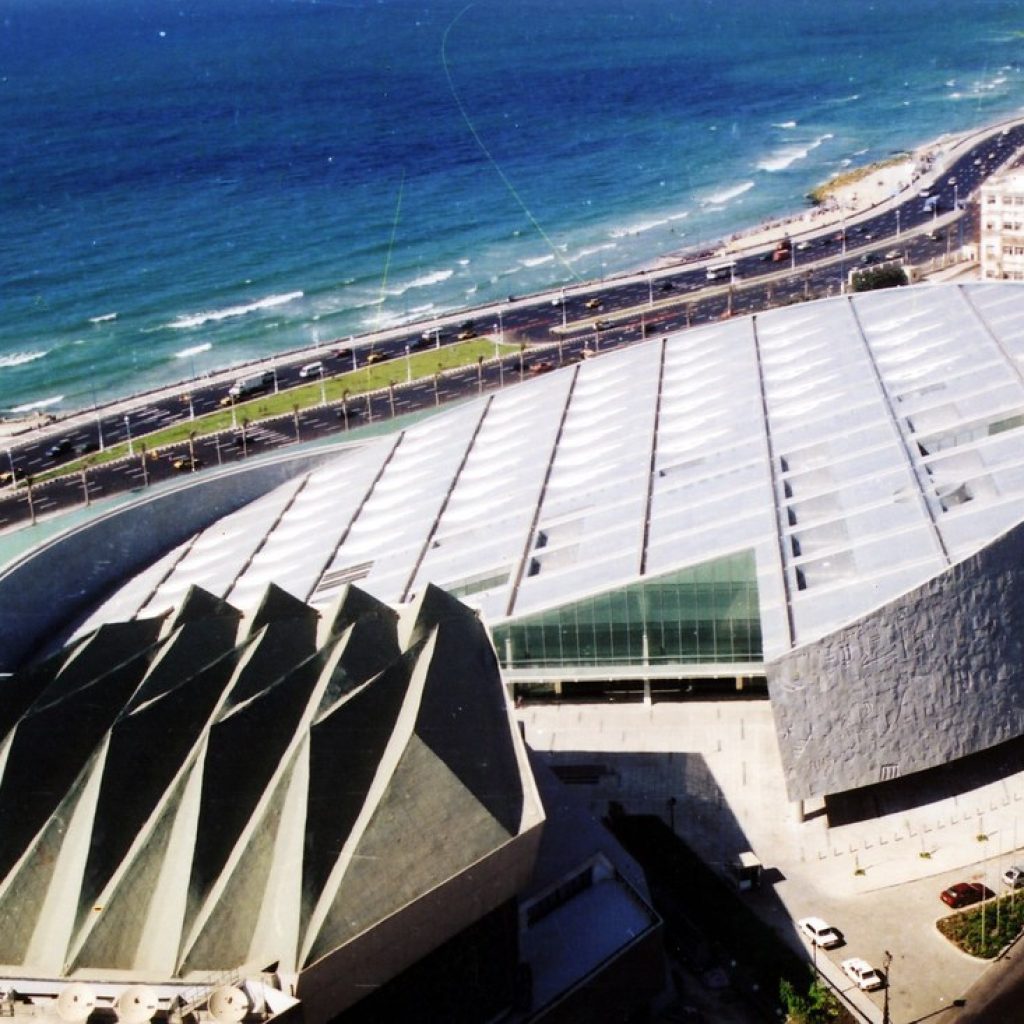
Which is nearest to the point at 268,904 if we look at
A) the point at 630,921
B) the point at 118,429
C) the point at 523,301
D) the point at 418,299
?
the point at 630,921

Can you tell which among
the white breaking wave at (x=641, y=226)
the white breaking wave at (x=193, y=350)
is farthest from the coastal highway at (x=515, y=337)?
the white breaking wave at (x=641, y=226)

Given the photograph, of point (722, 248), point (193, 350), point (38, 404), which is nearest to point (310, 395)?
point (38, 404)

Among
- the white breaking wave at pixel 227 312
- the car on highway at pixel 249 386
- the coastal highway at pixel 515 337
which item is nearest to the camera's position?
the coastal highway at pixel 515 337

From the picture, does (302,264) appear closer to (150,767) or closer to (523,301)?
(523,301)

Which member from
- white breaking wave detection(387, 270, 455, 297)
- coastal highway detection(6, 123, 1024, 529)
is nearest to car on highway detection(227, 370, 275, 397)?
coastal highway detection(6, 123, 1024, 529)

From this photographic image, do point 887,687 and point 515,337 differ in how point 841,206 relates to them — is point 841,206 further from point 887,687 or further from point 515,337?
point 887,687

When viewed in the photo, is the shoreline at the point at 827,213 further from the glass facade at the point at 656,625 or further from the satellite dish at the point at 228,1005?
the satellite dish at the point at 228,1005
